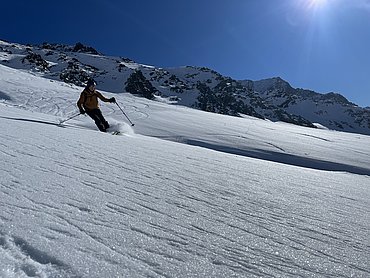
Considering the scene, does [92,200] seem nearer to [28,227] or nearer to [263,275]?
[28,227]

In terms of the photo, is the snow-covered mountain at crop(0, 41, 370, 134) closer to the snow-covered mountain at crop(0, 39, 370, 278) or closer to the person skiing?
the person skiing

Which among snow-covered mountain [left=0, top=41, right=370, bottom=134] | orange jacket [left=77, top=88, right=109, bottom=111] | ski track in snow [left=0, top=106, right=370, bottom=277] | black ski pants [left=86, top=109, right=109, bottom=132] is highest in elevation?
snow-covered mountain [left=0, top=41, right=370, bottom=134]

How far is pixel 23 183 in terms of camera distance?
8.62 feet

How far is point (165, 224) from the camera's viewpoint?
2123 mm

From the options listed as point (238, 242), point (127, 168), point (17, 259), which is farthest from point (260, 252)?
point (127, 168)

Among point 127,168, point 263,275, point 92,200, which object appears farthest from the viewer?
point 127,168

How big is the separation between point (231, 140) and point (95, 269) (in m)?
9.72

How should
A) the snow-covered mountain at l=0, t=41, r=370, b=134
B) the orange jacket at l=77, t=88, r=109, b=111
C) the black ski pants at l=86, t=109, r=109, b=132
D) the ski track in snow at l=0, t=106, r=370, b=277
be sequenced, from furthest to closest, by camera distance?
the snow-covered mountain at l=0, t=41, r=370, b=134, the orange jacket at l=77, t=88, r=109, b=111, the black ski pants at l=86, t=109, r=109, b=132, the ski track in snow at l=0, t=106, r=370, b=277

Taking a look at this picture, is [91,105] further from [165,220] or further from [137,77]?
[137,77]

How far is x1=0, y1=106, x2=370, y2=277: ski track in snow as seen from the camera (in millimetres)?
1571

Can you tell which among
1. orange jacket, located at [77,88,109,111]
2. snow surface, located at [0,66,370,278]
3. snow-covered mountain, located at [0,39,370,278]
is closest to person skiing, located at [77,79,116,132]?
orange jacket, located at [77,88,109,111]

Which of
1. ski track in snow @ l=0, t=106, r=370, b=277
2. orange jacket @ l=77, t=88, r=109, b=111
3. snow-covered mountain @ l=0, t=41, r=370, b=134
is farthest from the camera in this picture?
snow-covered mountain @ l=0, t=41, r=370, b=134

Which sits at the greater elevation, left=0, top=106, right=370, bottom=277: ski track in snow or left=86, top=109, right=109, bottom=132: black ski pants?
left=86, top=109, right=109, bottom=132: black ski pants

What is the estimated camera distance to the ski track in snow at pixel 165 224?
1571 mm
